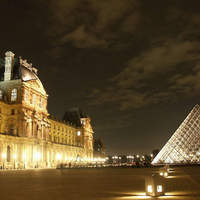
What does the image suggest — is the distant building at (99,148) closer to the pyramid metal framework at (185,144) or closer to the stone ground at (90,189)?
the pyramid metal framework at (185,144)

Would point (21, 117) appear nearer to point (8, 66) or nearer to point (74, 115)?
point (8, 66)

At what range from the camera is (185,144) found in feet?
224

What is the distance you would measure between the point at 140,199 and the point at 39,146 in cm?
5287

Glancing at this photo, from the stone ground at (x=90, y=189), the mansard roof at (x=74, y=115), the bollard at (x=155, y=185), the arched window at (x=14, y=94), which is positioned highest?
the mansard roof at (x=74, y=115)

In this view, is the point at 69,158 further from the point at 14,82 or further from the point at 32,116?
the point at 14,82

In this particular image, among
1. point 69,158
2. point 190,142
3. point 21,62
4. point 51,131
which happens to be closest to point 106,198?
point 21,62

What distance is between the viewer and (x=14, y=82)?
5647 centimetres

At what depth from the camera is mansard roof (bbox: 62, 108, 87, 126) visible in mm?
102562

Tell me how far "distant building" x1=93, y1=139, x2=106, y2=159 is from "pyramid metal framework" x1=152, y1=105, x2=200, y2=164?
64237 mm

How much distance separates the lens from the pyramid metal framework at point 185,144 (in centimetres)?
6631

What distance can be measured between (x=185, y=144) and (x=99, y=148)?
75684mm

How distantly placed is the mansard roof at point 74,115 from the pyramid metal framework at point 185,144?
38.7 m

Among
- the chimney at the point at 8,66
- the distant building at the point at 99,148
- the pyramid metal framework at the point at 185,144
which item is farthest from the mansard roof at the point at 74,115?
the chimney at the point at 8,66

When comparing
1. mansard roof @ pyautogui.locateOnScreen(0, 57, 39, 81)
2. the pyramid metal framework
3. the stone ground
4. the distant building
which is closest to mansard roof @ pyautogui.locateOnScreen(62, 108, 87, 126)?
the distant building
